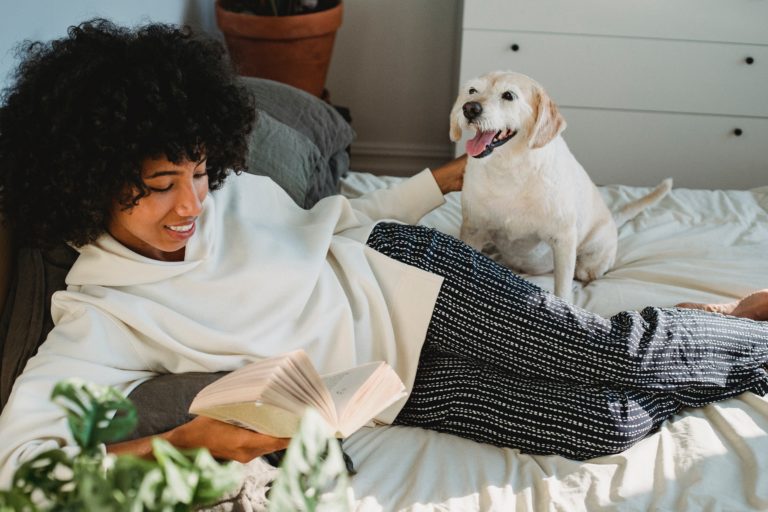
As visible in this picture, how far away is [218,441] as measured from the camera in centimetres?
103

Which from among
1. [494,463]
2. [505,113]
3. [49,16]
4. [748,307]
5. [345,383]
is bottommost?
[494,463]

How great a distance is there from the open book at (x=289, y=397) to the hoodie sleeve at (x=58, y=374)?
0.29 metres

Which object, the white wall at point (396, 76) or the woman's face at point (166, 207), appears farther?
the white wall at point (396, 76)

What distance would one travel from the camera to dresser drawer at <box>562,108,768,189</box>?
2855 mm

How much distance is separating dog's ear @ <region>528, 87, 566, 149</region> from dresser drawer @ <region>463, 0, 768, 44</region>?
41.3 inches

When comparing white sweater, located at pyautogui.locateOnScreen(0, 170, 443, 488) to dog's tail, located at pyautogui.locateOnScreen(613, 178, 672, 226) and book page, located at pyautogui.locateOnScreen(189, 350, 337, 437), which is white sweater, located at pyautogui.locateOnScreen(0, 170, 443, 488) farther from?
dog's tail, located at pyautogui.locateOnScreen(613, 178, 672, 226)

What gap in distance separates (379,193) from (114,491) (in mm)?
1327

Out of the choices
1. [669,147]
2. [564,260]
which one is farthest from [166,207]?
[669,147]

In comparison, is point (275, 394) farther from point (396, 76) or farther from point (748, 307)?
point (396, 76)

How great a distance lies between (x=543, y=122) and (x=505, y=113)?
0.08 meters

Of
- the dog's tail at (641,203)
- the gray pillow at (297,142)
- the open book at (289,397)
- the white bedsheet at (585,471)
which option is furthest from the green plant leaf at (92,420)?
the dog's tail at (641,203)

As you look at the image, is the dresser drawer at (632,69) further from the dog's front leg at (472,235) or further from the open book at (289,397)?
the open book at (289,397)

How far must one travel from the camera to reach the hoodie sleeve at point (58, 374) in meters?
1.00

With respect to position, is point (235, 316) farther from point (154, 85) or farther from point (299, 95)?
point (299, 95)
